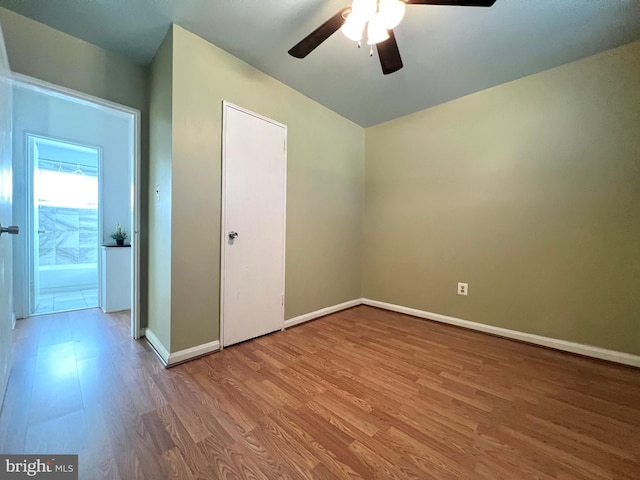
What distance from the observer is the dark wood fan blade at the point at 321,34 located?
4.29 ft

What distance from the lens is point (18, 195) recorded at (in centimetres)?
248

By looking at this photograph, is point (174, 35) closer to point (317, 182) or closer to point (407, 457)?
point (317, 182)

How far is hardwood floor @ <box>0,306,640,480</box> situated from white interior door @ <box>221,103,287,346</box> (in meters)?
0.30

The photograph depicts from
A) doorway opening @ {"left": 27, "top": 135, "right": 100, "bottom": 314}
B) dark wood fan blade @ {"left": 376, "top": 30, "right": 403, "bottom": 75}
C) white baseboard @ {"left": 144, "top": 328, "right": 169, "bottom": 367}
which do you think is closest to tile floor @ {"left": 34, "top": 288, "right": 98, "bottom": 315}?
doorway opening @ {"left": 27, "top": 135, "right": 100, "bottom": 314}

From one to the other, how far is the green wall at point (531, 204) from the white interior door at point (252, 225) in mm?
1534

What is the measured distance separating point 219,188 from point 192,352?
128 cm

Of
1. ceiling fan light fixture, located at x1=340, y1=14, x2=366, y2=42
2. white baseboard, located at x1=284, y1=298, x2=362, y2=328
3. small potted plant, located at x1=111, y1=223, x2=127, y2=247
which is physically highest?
ceiling fan light fixture, located at x1=340, y1=14, x2=366, y2=42

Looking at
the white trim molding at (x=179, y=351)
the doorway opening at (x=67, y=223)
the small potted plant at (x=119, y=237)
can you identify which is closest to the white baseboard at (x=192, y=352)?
the white trim molding at (x=179, y=351)

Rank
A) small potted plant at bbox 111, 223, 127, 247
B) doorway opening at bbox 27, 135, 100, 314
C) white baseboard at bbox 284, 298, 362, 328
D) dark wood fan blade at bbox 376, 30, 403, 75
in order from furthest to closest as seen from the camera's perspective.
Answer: doorway opening at bbox 27, 135, 100, 314
small potted plant at bbox 111, 223, 127, 247
white baseboard at bbox 284, 298, 362, 328
dark wood fan blade at bbox 376, 30, 403, 75

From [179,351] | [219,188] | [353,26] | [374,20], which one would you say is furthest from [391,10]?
[179,351]

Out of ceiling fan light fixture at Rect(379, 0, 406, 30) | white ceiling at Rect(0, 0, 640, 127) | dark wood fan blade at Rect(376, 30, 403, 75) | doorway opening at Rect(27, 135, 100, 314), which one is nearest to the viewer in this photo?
ceiling fan light fixture at Rect(379, 0, 406, 30)

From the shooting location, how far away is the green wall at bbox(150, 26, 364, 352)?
5.74 feet

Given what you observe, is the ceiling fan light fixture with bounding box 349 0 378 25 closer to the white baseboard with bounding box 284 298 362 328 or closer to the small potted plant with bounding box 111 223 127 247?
the white baseboard with bounding box 284 298 362 328

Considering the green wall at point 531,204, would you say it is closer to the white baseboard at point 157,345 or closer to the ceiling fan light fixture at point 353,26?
the ceiling fan light fixture at point 353,26
